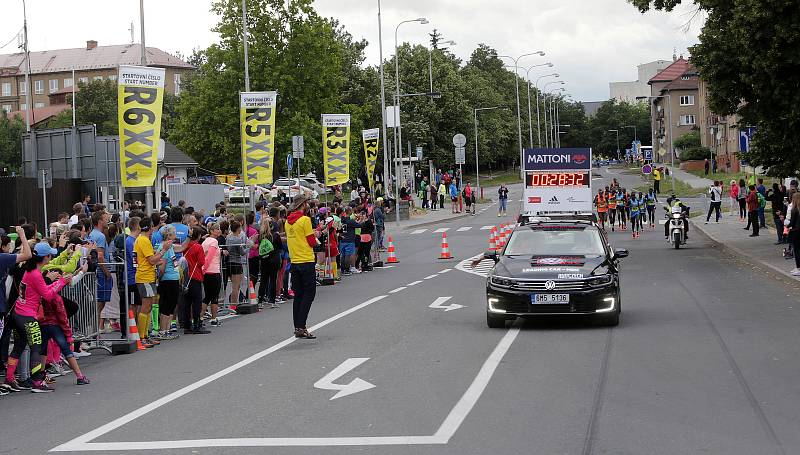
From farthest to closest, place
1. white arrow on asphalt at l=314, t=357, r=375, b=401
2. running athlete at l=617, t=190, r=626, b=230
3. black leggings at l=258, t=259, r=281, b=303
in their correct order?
running athlete at l=617, t=190, r=626, b=230 → black leggings at l=258, t=259, r=281, b=303 → white arrow on asphalt at l=314, t=357, r=375, b=401

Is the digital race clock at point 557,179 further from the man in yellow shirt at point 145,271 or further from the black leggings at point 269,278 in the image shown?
the man in yellow shirt at point 145,271

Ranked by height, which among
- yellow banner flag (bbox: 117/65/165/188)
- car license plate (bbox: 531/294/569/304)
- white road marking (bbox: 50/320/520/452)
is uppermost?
yellow banner flag (bbox: 117/65/165/188)

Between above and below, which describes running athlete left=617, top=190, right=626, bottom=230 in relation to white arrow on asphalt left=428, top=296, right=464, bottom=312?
above

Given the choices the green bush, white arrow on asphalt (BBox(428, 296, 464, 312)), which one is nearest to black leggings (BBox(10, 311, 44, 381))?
white arrow on asphalt (BBox(428, 296, 464, 312))

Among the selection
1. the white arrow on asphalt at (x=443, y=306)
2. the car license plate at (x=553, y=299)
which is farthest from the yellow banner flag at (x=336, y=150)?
the car license plate at (x=553, y=299)

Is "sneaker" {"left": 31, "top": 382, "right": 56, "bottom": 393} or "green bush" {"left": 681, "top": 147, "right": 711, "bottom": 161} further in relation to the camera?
"green bush" {"left": 681, "top": 147, "right": 711, "bottom": 161}

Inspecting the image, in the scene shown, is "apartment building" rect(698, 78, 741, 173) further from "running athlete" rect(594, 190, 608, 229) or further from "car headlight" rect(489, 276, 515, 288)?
"car headlight" rect(489, 276, 515, 288)

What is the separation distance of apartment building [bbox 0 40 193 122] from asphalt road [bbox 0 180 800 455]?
139 meters

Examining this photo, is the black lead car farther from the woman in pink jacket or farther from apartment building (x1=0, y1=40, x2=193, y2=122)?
apartment building (x1=0, y1=40, x2=193, y2=122)

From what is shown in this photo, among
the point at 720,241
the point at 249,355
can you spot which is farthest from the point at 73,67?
the point at 249,355

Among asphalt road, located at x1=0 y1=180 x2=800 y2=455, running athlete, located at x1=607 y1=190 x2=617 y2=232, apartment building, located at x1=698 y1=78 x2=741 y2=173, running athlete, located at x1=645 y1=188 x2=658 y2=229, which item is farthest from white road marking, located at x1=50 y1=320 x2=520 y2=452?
apartment building, located at x1=698 y1=78 x2=741 y2=173

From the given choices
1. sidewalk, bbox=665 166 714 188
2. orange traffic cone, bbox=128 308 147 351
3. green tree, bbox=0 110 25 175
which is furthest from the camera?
green tree, bbox=0 110 25 175

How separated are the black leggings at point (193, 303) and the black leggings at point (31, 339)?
4.63 m

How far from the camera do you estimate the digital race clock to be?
3431 cm
